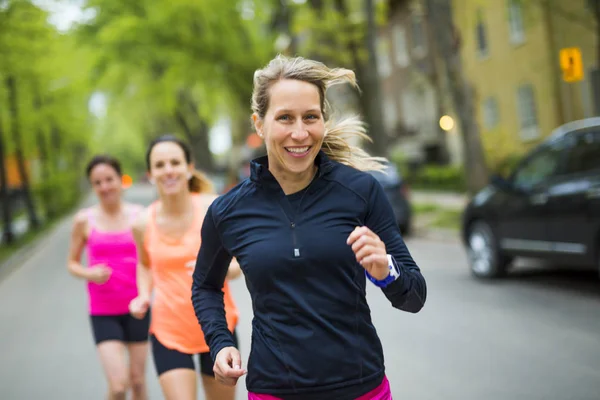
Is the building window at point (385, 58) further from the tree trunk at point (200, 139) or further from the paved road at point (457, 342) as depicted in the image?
the paved road at point (457, 342)

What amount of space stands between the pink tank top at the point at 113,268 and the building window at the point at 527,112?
988 inches


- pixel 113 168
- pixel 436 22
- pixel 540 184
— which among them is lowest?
pixel 540 184

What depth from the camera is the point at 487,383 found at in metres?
5.96

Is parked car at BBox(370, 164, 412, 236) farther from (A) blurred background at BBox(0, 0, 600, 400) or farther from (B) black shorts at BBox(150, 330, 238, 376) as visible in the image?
(B) black shorts at BBox(150, 330, 238, 376)

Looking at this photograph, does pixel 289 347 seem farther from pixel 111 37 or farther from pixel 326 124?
pixel 111 37

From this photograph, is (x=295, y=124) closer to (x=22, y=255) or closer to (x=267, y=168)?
(x=267, y=168)

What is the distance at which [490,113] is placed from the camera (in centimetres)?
3272

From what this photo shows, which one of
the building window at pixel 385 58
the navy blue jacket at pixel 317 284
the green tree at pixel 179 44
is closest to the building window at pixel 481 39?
the green tree at pixel 179 44

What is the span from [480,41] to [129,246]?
29282 mm

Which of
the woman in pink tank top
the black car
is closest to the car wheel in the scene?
the black car

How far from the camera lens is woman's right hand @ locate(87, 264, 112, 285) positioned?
4.94 metres

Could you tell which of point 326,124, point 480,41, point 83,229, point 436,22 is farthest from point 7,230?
point 326,124

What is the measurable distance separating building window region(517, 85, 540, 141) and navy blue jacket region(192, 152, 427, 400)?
27.2 metres

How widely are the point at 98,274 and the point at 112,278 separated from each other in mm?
145
